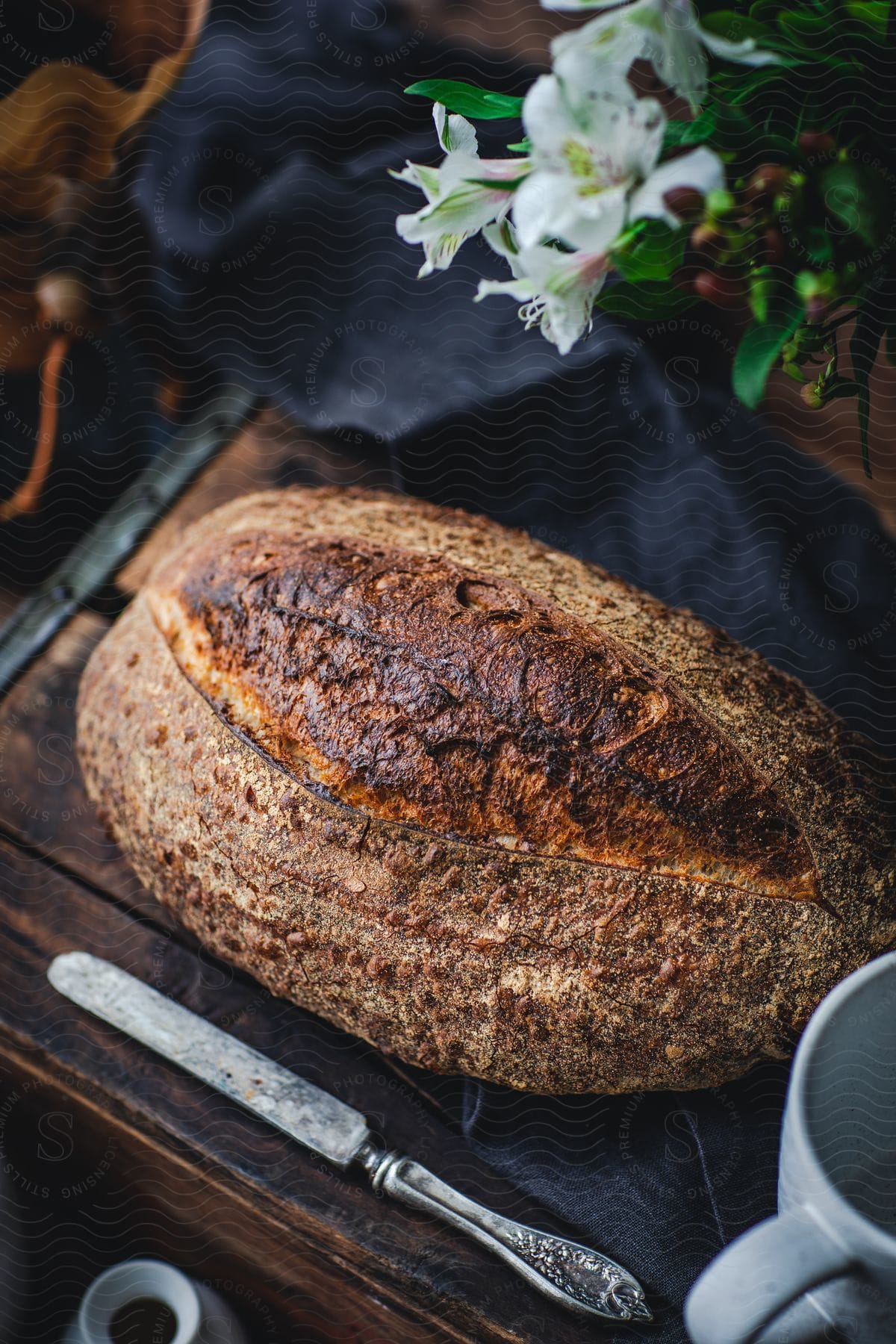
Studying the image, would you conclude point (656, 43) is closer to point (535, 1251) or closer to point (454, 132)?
point (454, 132)

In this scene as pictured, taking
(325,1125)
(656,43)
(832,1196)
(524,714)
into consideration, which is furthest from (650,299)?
(325,1125)

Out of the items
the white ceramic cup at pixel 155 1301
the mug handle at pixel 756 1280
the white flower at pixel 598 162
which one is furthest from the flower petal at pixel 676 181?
the white ceramic cup at pixel 155 1301

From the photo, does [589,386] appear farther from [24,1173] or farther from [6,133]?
[24,1173]

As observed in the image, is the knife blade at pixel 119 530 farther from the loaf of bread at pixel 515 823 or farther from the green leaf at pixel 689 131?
the green leaf at pixel 689 131

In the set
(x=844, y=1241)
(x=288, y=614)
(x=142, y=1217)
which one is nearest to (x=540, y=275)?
(x=288, y=614)

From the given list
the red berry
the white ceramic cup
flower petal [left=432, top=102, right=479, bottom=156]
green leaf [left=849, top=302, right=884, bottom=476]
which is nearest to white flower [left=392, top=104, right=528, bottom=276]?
flower petal [left=432, top=102, right=479, bottom=156]

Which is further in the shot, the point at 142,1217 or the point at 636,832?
the point at 142,1217

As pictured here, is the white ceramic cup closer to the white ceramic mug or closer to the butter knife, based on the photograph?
the butter knife
